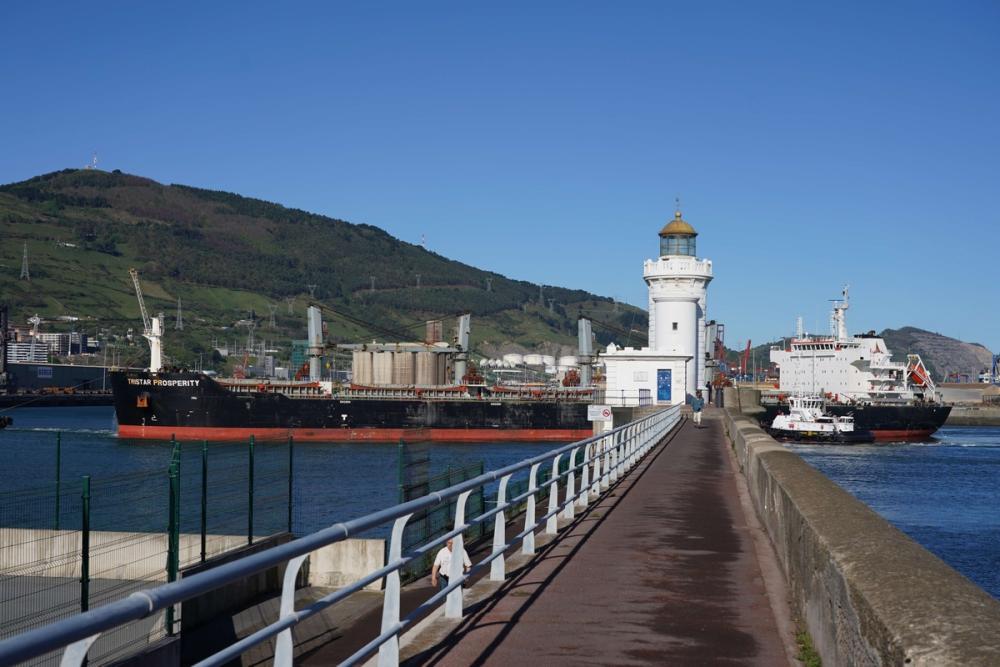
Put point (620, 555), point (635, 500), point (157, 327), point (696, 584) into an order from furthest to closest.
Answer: point (157, 327)
point (635, 500)
point (620, 555)
point (696, 584)

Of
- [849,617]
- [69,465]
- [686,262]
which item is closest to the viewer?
[849,617]

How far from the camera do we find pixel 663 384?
5481cm

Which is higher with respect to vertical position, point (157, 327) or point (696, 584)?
point (157, 327)

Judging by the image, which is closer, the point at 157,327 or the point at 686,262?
the point at 686,262

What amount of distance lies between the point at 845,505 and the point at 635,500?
24.4 ft

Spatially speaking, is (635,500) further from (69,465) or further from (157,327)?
(157,327)

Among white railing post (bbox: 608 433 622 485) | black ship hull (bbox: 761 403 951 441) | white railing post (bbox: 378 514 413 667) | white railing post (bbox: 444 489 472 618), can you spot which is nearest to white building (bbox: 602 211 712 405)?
black ship hull (bbox: 761 403 951 441)

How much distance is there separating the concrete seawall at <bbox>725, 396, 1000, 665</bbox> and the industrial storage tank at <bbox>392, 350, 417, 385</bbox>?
3238 inches

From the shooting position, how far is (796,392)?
8662 cm

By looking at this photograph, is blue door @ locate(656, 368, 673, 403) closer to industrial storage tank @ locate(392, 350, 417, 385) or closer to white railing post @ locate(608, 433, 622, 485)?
white railing post @ locate(608, 433, 622, 485)

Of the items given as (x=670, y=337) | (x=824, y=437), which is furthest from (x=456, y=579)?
(x=824, y=437)

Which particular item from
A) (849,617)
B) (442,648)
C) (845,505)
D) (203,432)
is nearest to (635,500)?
(845,505)

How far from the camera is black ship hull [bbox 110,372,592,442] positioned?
65.2 metres

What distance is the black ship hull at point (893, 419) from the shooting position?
239 ft
